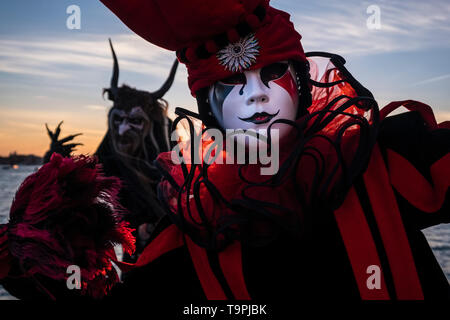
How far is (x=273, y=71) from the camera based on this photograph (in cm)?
161

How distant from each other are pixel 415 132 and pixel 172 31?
2.82ft

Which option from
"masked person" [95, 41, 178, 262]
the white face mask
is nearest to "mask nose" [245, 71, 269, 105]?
the white face mask

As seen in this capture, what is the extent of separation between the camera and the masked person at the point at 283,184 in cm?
138

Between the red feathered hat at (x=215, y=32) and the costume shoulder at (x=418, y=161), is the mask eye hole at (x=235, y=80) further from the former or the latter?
the costume shoulder at (x=418, y=161)

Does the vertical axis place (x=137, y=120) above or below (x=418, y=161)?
above

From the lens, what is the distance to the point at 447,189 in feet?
4.43

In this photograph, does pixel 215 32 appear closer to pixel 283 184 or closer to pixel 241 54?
pixel 241 54

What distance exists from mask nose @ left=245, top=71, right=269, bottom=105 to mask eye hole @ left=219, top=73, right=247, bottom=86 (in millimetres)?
21

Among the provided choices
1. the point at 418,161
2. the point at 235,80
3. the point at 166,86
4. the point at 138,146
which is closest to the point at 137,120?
the point at 138,146

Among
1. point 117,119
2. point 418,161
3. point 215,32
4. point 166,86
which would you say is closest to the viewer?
point 418,161

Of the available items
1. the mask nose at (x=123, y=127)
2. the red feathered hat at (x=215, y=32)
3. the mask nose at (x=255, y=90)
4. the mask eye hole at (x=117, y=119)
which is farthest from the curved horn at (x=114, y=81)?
the mask nose at (x=255, y=90)

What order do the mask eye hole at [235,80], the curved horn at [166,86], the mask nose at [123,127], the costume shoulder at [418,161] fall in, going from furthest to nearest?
the curved horn at [166,86] < the mask nose at [123,127] < the mask eye hole at [235,80] < the costume shoulder at [418,161]

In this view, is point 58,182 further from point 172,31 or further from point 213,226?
point 172,31
